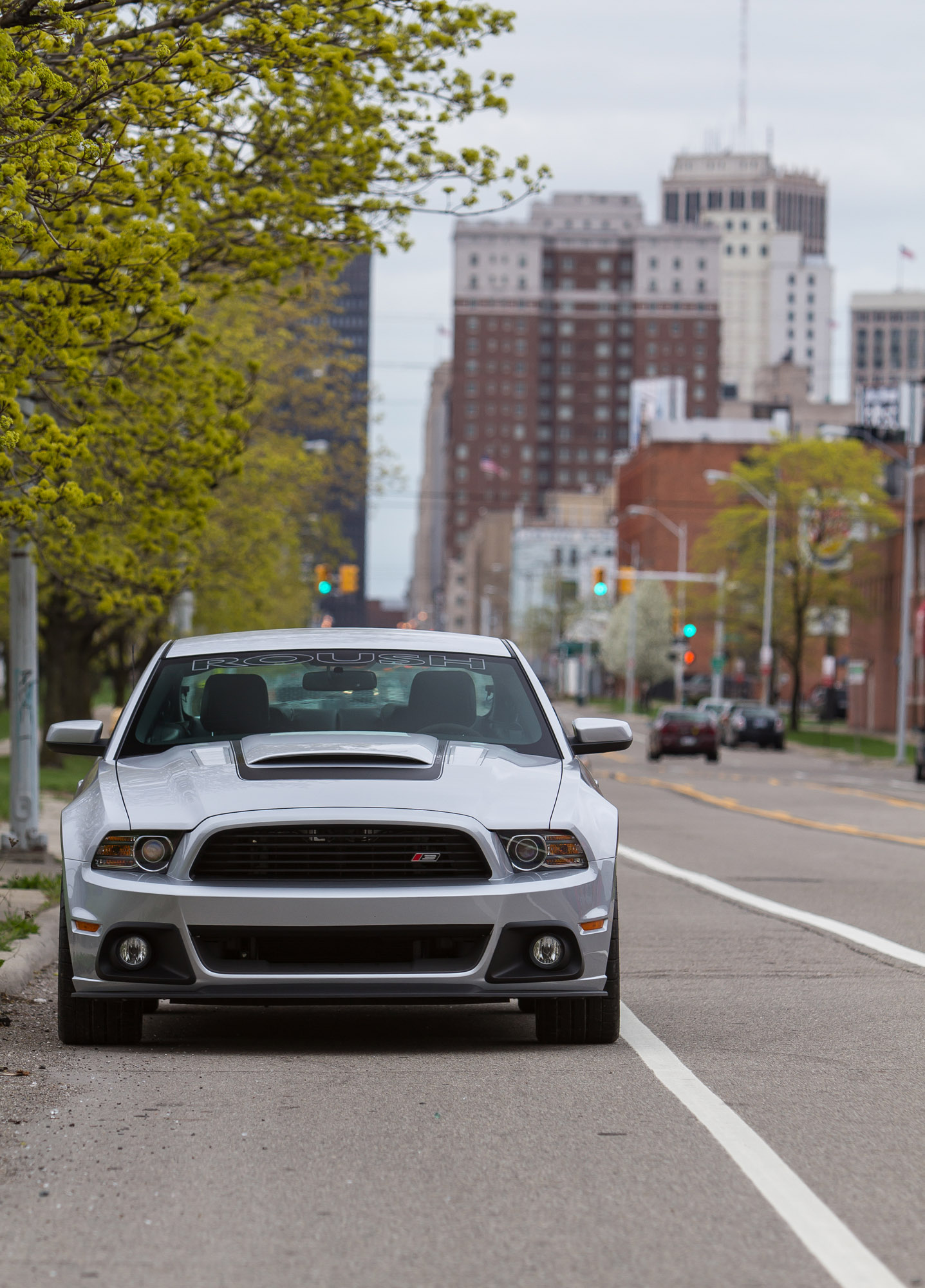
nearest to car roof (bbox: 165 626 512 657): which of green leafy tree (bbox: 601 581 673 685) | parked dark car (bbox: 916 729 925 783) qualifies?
parked dark car (bbox: 916 729 925 783)

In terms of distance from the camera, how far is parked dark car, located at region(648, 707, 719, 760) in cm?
4750

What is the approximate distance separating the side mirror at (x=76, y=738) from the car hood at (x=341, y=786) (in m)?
0.76

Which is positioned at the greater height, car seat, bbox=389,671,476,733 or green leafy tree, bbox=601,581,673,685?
car seat, bbox=389,671,476,733

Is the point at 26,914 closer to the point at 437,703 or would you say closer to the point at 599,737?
the point at 437,703

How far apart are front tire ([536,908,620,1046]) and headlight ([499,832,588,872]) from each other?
1.13ft

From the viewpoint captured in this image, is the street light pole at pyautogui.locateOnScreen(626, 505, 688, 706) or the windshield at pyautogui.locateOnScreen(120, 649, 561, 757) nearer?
the windshield at pyautogui.locateOnScreen(120, 649, 561, 757)

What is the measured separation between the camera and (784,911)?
41.8 feet

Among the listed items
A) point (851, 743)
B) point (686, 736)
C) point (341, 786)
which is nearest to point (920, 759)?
point (686, 736)

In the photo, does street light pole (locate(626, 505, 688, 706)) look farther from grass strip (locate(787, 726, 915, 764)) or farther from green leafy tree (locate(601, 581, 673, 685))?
grass strip (locate(787, 726, 915, 764))

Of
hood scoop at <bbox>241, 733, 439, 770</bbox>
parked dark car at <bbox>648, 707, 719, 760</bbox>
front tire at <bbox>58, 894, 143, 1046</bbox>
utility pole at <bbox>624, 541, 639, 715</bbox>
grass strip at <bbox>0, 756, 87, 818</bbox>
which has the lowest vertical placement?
utility pole at <bbox>624, 541, 639, 715</bbox>

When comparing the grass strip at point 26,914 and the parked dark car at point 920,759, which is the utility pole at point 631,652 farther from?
the grass strip at point 26,914

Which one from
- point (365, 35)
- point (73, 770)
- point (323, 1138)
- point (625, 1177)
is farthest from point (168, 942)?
point (73, 770)

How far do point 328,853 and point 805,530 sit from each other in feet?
225

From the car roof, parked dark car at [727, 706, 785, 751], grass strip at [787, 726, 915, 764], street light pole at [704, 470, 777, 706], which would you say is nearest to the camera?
the car roof
